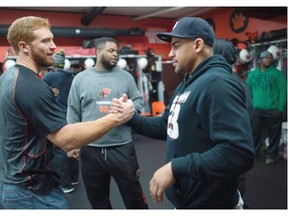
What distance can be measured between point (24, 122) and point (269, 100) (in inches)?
148

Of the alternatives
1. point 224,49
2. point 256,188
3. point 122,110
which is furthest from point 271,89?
point 122,110

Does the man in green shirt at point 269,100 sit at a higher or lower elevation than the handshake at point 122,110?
lower

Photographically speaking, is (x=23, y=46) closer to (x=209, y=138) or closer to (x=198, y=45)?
(x=198, y=45)

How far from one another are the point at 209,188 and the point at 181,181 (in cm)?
13

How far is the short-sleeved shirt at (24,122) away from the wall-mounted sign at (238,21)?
21.6 feet

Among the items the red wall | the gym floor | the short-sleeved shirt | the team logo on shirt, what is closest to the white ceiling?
the red wall

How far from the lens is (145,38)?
818 centimetres

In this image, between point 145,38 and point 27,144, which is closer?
point 27,144

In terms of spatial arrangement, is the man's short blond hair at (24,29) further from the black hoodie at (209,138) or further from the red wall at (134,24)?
the red wall at (134,24)

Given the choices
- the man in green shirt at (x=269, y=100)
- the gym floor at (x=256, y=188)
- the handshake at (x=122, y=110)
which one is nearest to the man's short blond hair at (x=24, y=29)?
the handshake at (x=122, y=110)

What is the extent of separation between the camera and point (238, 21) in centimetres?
727

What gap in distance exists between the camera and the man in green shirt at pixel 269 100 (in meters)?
4.34

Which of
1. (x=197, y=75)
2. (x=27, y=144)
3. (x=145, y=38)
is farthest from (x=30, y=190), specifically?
(x=145, y=38)

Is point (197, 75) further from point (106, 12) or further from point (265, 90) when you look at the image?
point (106, 12)
